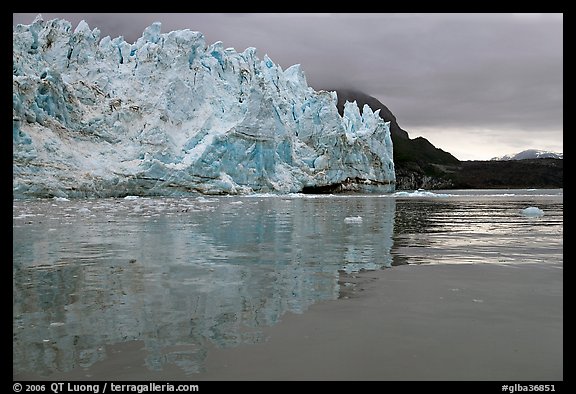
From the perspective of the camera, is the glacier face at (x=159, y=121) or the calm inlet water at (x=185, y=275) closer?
the calm inlet water at (x=185, y=275)

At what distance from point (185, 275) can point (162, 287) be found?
75 centimetres

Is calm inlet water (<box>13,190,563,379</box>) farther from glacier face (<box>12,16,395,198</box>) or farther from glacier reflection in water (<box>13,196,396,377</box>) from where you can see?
glacier face (<box>12,16,395,198</box>)

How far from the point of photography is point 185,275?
20.9ft

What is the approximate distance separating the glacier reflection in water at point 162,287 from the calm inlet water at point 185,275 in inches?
0.5

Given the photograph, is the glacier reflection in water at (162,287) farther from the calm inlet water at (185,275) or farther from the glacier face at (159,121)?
the glacier face at (159,121)

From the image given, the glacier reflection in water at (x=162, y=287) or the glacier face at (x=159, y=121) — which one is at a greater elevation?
the glacier face at (x=159, y=121)

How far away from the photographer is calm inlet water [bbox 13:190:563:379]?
3770mm

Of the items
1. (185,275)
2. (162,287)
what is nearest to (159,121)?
(185,275)

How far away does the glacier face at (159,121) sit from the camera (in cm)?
3167

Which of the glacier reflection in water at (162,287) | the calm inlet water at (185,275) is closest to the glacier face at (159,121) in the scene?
the calm inlet water at (185,275)

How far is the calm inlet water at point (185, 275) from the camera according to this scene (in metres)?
3.77

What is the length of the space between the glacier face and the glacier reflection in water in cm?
2279
